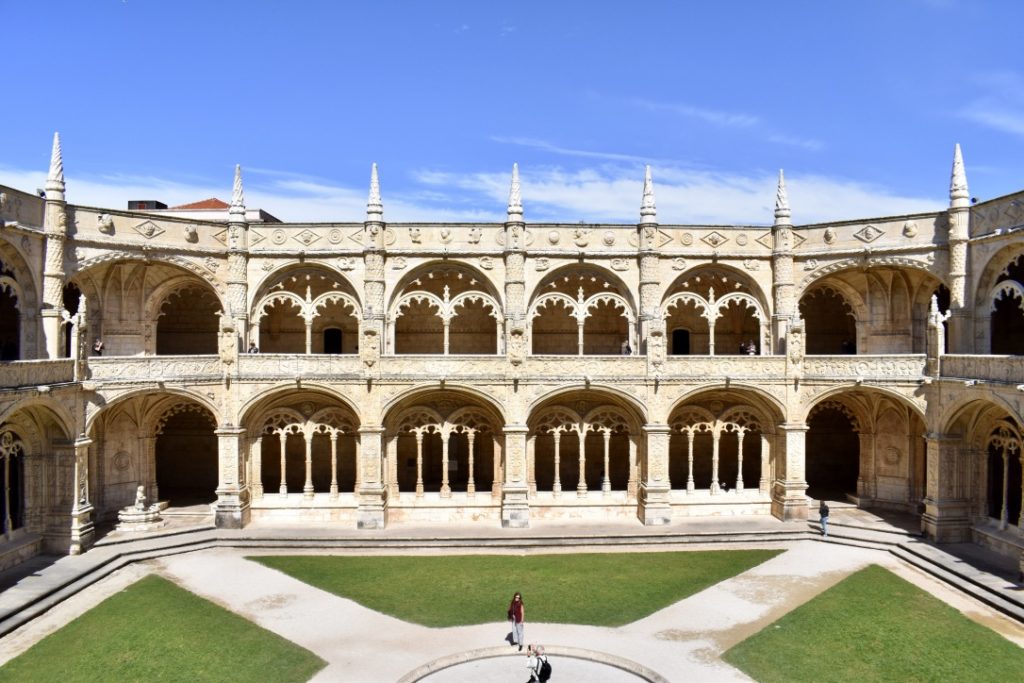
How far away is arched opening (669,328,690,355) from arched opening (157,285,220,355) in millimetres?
21615

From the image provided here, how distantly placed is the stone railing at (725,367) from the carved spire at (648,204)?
18.8 ft

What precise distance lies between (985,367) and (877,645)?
10745mm

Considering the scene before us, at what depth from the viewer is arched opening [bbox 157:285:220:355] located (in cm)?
3522

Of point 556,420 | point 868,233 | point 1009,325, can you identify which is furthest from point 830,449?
point 556,420

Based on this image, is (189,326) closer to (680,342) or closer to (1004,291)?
(680,342)

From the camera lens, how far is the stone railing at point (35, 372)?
21.5 metres

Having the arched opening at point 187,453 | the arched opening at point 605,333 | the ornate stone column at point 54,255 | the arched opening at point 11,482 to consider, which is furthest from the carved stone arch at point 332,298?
the arched opening at point 605,333

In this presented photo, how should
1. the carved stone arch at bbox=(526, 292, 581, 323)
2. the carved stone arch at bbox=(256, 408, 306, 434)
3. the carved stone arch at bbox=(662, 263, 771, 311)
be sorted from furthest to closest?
the carved stone arch at bbox=(662, 263, 771, 311), the carved stone arch at bbox=(526, 292, 581, 323), the carved stone arch at bbox=(256, 408, 306, 434)

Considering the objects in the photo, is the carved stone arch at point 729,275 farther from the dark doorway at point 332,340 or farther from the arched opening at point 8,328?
the arched opening at point 8,328

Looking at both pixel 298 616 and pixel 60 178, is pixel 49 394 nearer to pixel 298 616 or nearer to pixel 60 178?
pixel 60 178

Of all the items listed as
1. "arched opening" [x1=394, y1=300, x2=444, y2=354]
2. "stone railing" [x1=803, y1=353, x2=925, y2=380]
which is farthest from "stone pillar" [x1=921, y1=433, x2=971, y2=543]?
"arched opening" [x1=394, y1=300, x2=444, y2=354]

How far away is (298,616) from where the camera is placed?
2000 cm

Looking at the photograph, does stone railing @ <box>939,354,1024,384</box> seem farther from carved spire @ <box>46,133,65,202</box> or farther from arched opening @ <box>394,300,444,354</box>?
carved spire @ <box>46,133,65,202</box>

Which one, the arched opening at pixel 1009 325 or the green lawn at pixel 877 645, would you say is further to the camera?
the arched opening at pixel 1009 325
